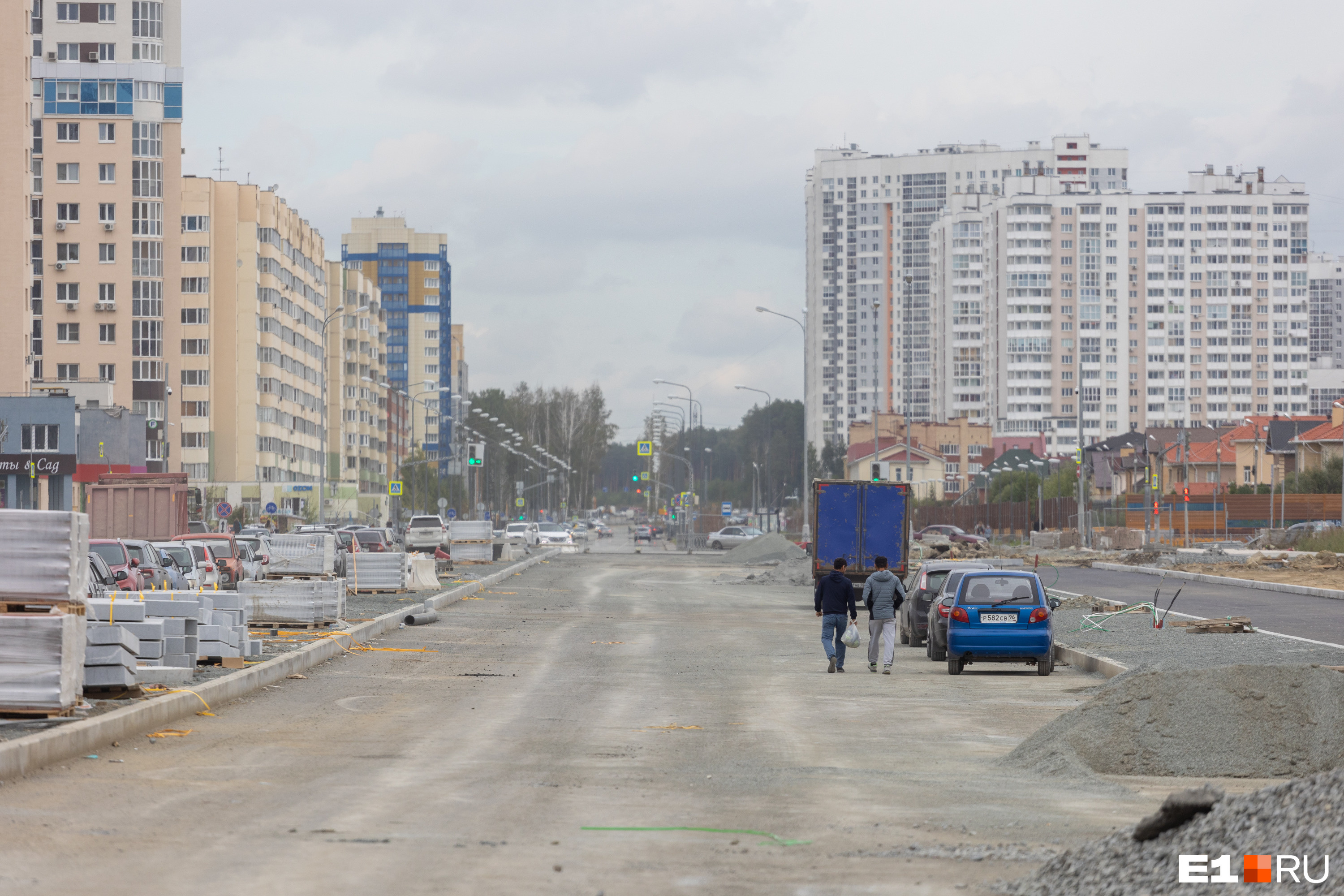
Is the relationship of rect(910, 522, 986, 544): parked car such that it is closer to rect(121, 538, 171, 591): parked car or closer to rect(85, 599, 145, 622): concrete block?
rect(121, 538, 171, 591): parked car

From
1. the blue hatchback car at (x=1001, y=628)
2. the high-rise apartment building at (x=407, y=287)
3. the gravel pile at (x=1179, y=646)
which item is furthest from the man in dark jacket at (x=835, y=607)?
the high-rise apartment building at (x=407, y=287)

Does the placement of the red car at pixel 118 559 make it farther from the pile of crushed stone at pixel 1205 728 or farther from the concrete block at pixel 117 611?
the pile of crushed stone at pixel 1205 728

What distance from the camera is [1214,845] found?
6691mm

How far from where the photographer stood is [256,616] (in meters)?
24.3

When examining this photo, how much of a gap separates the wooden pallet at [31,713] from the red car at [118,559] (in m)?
13.7

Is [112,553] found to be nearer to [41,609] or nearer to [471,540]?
[41,609]

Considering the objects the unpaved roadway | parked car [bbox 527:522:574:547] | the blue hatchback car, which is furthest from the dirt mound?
the unpaved roadway

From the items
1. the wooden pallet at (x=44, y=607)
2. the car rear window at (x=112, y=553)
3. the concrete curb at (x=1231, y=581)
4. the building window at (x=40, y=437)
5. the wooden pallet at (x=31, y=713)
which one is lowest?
the concrete curb at (x=1231, y=581)

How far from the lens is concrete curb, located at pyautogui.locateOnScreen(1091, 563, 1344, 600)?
37844mm

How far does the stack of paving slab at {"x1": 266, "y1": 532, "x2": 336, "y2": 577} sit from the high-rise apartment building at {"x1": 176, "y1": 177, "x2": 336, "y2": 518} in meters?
66.2

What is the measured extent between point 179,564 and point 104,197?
78.7 meters

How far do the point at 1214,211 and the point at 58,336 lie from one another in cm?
14016

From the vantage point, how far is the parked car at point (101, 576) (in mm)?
22781

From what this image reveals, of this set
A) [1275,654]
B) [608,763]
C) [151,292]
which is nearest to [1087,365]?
[151,292]
